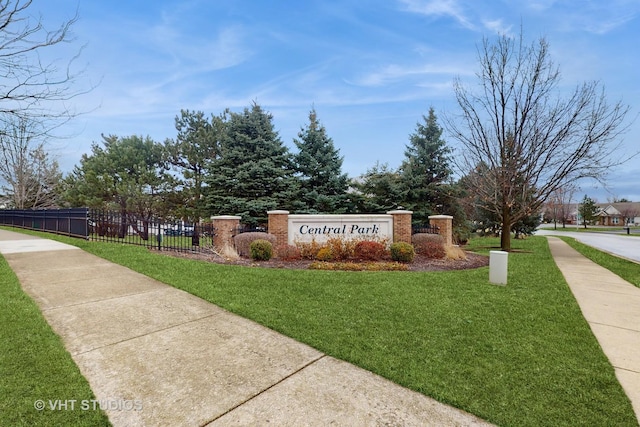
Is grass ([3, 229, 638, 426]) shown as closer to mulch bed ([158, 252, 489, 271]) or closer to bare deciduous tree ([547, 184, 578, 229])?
mulch bed ([158, 252, 489, 271])

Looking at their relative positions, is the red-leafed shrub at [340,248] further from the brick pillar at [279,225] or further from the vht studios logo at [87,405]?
the vht studios logo at [87,405]

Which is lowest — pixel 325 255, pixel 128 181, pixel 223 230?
pixel 325 255

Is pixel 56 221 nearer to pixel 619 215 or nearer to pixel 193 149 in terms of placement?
pixel 193 149

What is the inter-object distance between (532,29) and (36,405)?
742 inches

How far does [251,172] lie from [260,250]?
6777mm

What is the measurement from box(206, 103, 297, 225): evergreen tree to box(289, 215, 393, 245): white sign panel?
14.0 ft

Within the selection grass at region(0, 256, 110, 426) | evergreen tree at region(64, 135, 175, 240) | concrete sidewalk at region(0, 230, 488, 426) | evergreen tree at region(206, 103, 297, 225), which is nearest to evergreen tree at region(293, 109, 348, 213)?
evergreen tree at region(206, 103, 297, 225)

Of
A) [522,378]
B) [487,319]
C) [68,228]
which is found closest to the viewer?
[522,378]

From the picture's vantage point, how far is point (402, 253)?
9.66 m

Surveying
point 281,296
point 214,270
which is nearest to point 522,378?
point 281,296

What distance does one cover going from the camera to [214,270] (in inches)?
290

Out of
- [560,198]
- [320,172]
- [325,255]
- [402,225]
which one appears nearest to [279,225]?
[325,255]

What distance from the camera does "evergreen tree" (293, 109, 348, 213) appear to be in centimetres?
1647

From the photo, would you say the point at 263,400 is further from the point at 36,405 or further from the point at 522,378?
the point at 522,378
